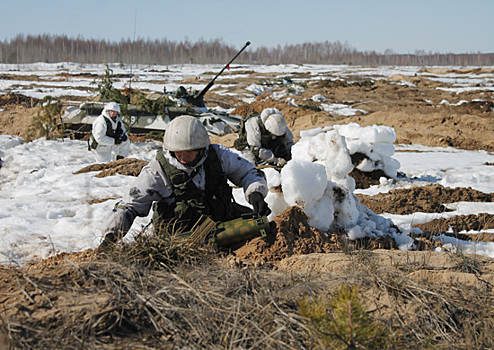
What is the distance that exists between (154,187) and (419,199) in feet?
16.8

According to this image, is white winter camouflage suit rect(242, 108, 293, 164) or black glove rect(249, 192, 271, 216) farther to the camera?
white winter camouflage suit rect(242, 108, 293, 164)

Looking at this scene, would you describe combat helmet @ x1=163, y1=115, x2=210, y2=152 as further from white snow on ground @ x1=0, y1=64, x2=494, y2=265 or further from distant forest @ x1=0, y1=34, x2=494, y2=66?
distant forest @ x1=0, y1=34, x2=494, y2=66

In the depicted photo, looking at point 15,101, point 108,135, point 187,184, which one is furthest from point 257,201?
point 15,101

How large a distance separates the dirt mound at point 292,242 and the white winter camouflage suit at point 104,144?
7054mm

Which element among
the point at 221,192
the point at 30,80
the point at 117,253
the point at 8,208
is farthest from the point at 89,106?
the point at 30,80

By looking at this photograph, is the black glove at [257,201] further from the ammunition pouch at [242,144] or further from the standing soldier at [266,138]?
the ammunition pouch at [242,144]

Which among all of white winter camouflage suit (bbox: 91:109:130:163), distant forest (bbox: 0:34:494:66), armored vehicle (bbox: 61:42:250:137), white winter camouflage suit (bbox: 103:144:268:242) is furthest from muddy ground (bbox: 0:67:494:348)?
distant forest (bbox: 0:34:494:66)

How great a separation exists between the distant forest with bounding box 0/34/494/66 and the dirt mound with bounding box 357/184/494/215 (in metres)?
51.6

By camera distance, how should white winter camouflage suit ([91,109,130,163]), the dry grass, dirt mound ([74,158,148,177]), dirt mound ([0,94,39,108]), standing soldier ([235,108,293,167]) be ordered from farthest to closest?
dirt mound ([0,94,39,108]) → white winter camouflage suit ([91,109,130,163]) → dirt mound ([74,158,148,177]) → standing soldier ([235,108,293,167]) → the dry grass

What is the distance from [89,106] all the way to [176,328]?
1358 cm

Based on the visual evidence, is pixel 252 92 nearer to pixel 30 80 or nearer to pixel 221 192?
pixel 30 80

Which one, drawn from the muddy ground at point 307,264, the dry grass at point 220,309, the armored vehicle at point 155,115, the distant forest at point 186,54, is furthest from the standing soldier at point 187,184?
the distant forest at point 186,54

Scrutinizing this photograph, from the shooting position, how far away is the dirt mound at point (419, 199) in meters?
7.09

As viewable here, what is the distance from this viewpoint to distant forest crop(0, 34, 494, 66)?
75.2m
